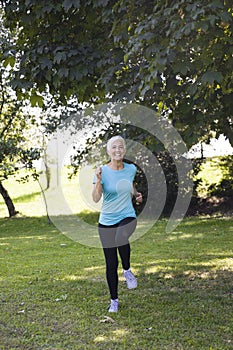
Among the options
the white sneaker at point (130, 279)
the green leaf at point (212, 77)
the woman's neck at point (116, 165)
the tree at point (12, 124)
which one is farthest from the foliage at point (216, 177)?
the green leaf at point (212, 77)

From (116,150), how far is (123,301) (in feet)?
A: 5.78

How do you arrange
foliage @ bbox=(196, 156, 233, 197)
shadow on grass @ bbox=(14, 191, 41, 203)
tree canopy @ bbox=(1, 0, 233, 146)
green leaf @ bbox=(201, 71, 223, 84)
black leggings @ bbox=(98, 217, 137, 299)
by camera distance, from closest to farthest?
green leaf @ bbox=(201, 71, 223, 84), tree canopy @ bbox=(1, 0, 233, 146), black leggings @ bbox=(98, 217, 137, 299), foliage @ bbox=(196, 156, 233, 197), shadow on grass @ bbox=(14, 191, 41, 203)

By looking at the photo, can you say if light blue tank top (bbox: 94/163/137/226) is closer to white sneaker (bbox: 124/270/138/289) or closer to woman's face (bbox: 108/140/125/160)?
woman's face (bbox: 108/140/125/160)

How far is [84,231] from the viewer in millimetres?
14344

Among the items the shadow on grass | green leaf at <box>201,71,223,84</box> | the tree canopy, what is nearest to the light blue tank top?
the tree canopy

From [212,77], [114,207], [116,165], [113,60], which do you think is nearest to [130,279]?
[114,207]

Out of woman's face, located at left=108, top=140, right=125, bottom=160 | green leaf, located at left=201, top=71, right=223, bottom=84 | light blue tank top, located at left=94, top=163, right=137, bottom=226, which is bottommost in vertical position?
light blue tank top, located at left=94, top=163, right=137, bottom=226

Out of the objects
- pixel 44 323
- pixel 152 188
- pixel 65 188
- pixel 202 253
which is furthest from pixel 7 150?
pixel 44 323

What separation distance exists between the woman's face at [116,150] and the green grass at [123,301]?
1604 mm

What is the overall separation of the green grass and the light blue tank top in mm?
1002

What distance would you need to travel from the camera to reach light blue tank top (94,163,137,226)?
4941 mm

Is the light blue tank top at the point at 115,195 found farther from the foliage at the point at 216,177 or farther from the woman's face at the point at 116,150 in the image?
the foliage at the point at 216,177

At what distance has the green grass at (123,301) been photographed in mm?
4367

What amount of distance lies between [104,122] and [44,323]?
9.70 metres
